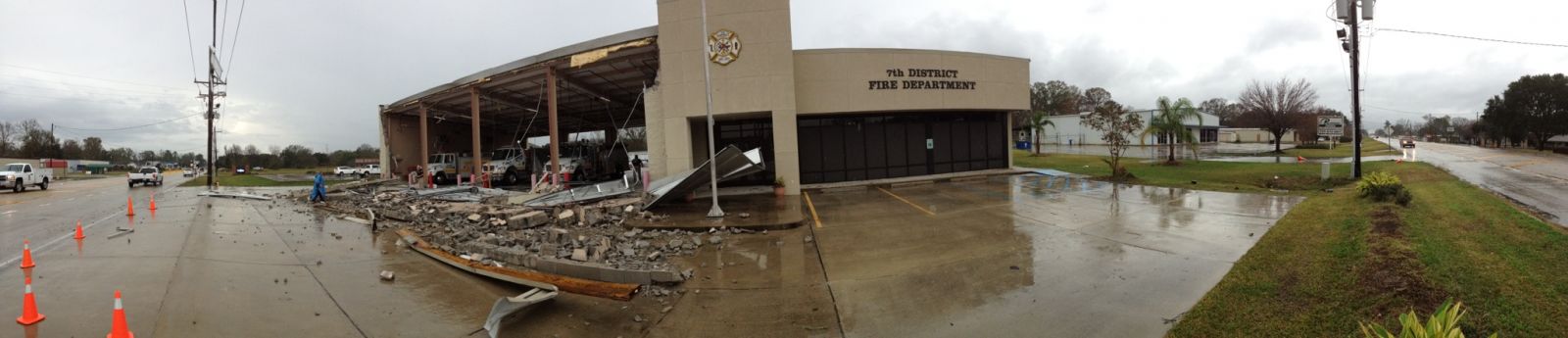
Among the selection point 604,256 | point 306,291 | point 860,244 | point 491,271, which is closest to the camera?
point 306,291

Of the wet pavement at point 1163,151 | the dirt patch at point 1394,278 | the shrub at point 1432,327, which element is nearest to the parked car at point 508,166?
the dirt patch at point 1394,278

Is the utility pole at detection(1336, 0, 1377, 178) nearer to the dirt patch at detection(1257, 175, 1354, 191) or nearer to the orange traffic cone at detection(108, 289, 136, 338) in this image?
the dirt patch at detection(1257, 175, 1354, 191)

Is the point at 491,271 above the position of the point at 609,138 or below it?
below

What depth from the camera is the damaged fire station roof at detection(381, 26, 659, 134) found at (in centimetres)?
1680

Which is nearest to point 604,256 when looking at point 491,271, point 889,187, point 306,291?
point 491,271

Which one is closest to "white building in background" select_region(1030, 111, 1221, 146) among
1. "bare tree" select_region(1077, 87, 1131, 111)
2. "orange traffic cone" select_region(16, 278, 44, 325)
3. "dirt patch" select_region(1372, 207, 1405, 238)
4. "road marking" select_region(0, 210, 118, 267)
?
"bare tree" select_region(1077, 87, 1131, 111)

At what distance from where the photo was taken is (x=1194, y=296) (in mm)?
5180

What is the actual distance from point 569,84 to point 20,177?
84.7 feet

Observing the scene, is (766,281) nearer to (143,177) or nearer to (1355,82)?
(1355,82)

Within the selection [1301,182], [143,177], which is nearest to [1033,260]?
[1301,182]

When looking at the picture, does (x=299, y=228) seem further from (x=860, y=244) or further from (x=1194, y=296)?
(x=1194, y=296)

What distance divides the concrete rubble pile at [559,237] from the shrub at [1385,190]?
10.5 meters

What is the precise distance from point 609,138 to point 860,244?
104 ft

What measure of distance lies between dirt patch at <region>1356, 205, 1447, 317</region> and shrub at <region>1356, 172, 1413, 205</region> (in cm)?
390
